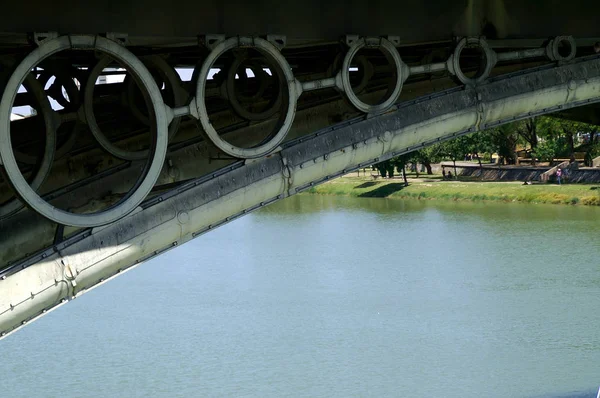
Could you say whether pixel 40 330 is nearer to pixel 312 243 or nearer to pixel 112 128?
pixel 112 128

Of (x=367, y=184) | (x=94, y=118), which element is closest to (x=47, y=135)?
(x=94, y=118)

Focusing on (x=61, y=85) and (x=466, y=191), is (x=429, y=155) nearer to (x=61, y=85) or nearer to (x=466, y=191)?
(x=466, y=191)

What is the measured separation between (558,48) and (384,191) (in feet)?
131

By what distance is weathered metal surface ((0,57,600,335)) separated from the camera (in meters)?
7.38

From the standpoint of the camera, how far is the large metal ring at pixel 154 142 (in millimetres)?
6906

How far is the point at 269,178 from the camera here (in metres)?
8.71

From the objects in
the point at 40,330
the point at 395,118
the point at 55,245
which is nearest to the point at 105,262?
the point at 55,245

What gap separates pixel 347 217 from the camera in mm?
39062

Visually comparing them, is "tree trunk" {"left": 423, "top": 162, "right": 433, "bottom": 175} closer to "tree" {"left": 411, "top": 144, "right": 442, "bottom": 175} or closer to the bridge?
"tree" {"left": 411, "top": 144, "right": 442, "bottom": 175}

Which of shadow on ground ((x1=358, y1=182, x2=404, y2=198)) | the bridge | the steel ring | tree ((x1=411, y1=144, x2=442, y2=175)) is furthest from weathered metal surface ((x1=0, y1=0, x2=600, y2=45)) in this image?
tree ((x1=411, y1=144, x2=442, y2=175))

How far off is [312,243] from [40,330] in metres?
12.2

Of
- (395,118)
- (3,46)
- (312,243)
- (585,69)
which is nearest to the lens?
(3,46)

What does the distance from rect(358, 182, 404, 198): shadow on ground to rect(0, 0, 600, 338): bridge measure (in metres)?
38.2

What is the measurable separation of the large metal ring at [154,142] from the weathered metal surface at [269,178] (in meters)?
0.23
